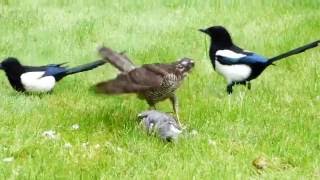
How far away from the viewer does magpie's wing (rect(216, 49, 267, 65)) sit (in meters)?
7.65

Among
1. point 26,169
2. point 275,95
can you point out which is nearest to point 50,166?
point 26,169

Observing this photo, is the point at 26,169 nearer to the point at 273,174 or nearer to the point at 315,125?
the point at 273,174

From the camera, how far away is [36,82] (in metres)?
8.01

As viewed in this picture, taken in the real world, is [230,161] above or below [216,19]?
above

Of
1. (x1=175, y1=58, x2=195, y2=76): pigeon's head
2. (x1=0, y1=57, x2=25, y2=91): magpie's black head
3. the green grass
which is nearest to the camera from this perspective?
the green grass

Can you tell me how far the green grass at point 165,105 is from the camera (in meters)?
5.86

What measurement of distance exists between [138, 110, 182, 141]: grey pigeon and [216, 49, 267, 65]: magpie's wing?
138cm

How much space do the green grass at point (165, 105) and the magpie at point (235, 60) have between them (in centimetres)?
19

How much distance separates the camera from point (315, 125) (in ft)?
22.2

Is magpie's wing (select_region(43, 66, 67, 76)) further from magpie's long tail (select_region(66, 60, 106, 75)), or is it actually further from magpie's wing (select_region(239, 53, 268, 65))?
magpie's wing (select_region(239, 53, 268, 65))

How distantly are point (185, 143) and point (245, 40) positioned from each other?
469cm

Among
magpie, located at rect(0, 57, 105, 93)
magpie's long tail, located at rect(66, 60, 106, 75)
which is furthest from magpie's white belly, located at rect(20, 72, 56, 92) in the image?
magpie's long tail, located at rect(66, 60, 106, 75)

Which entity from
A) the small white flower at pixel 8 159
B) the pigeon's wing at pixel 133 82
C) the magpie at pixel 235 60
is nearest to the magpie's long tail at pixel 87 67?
the magpie at pixel 235 60

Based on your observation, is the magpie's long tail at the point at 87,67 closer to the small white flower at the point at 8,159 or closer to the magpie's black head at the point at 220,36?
the magpie's black head at the point at 220,36
